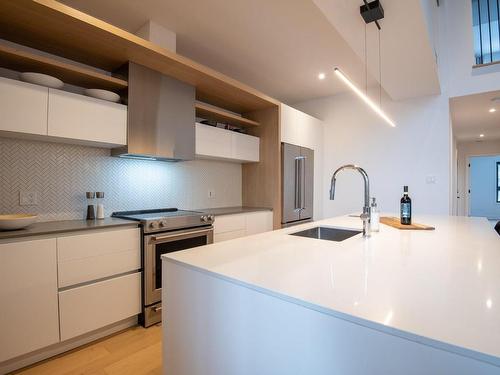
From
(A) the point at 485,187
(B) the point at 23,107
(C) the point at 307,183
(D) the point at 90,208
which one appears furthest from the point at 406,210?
(A) the point at 485,187

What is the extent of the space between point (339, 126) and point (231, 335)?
13.8 ft

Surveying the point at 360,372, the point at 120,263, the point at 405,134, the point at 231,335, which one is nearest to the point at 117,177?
the point at 120,263

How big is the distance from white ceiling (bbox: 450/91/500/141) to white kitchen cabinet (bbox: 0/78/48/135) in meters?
4.62

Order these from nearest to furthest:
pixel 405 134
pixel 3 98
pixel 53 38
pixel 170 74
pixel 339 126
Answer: pixel 3 98 < pixel 53 38 < pixel 170 74 < pixel 405 134 < pixel 339 126

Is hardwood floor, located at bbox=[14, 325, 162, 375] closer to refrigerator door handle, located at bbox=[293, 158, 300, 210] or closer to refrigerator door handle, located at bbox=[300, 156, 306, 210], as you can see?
refrigerator door handle, located at bbox=[293, 158, 300, 210]

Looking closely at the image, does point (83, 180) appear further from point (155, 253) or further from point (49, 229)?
point (155, 253)

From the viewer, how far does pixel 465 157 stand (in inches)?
304

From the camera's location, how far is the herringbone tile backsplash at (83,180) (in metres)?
2.02

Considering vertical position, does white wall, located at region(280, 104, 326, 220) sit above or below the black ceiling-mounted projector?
below

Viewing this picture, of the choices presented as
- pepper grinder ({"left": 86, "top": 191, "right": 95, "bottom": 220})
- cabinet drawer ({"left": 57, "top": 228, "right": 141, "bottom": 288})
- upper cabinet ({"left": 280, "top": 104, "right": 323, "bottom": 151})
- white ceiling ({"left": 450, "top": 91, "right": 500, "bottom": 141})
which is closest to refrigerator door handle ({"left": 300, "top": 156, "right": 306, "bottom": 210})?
upper cabinet ({"left": 280, "top": 104, "right": 323, "bottom": 151})

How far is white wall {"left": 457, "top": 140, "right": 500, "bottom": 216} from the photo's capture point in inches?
289

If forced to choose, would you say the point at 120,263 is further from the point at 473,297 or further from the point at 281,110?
the point at 281,110

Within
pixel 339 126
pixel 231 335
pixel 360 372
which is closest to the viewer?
pixel 360 372

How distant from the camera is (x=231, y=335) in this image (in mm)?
907
